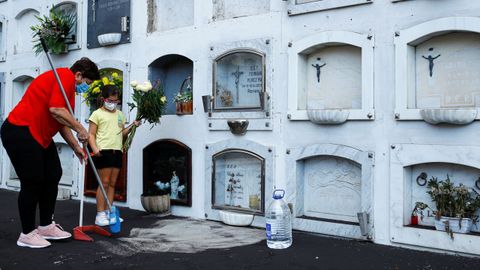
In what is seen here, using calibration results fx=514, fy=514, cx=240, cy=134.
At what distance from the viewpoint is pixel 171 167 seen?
7.07 m

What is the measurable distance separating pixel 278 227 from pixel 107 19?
186 inches

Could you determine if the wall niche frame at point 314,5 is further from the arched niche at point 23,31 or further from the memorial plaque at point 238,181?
the arched niche at point 23,31

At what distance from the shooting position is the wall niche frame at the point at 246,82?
6.04 meters

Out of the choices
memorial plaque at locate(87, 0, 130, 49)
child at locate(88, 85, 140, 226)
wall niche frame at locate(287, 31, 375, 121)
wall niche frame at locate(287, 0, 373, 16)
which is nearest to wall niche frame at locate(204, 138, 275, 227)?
wall niche frame at locate(287, 31, 375, 121)

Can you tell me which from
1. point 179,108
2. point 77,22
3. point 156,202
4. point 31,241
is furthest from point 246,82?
point 77,22

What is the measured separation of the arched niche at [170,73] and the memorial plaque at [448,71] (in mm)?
3265

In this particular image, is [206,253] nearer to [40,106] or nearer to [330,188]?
[330,188]

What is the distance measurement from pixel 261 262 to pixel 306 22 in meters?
2.78

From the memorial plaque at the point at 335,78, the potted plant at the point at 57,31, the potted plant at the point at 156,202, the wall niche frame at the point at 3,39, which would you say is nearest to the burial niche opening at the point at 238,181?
the potted plant at the point at 156,202

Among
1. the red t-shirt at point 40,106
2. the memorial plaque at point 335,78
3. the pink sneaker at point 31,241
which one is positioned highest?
the memorial plaque at point 335,78

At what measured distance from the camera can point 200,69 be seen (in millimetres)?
6797

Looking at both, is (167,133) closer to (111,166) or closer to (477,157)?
(111,166)

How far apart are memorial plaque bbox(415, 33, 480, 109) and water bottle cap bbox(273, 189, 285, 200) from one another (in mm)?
1647

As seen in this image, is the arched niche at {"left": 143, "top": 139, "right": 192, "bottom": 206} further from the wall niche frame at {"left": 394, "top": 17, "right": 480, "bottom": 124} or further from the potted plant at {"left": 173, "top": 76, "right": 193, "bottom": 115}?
the wall niche frame at {"left": 394, "top": 17, "right": 480, "bottom": 124}
